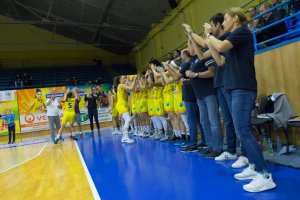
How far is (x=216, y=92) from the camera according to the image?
4.16 metres

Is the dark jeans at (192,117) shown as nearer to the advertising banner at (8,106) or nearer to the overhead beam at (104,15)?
the overhead beam at (104,15)

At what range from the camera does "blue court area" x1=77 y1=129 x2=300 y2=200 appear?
8.61 feet

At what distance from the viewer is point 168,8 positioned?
1492cm

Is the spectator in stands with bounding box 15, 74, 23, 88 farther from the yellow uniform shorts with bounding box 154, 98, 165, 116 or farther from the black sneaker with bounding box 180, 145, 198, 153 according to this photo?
the black sneaker with bounding box 180, 145, 198, 153

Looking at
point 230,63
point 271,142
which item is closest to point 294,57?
point 271,142

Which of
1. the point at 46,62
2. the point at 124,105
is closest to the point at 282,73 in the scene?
the point at 124,105

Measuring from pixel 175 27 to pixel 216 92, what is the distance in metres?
12.0

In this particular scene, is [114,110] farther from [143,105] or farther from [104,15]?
[104,15]

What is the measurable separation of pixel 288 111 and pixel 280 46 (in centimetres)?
115

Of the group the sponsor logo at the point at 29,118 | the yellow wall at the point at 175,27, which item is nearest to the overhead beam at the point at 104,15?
the yellow wall at the point at 175,27

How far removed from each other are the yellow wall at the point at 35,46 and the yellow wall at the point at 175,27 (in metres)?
4.80

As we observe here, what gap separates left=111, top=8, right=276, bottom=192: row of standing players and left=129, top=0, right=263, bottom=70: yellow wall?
5.44 m

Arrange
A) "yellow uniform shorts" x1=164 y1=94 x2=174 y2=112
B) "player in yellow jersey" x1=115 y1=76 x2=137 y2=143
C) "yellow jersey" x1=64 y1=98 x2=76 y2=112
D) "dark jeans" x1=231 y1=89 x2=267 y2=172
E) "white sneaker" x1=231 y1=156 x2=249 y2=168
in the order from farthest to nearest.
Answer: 1. "yellow jersey" x1=64 y1=98 x2=76 y2=112
2. "player in yellow jersey" x1=115 y1=76 x2=137 y2=143
3. "yellow uniform shorts" x1=164 y1=94 x2=174 y2=112
4. "white sneaker" x1=231 y1=156 x2=249 y2=168
5. "dark jeans" x1=231 y1=89 x2=267 y2=172

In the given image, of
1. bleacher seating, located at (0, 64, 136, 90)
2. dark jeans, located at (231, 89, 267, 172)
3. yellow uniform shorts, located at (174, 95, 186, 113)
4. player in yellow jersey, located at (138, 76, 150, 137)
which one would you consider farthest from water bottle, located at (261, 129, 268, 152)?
bleacher seating, located at (0, 64, 136, 90)
